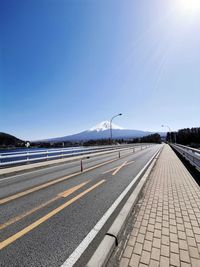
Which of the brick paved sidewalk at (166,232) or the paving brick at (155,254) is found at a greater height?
the paving brick at (155,254)

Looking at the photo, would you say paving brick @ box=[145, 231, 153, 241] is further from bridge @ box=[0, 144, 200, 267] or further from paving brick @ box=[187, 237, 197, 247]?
paving brick @ box=[187, 237, 197, 247]

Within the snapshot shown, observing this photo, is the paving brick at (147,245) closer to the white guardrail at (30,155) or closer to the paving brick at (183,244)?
the paving brick at (183,244)

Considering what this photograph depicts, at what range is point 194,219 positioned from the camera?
3824mm

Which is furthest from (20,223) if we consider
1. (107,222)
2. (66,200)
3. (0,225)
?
(107,222)

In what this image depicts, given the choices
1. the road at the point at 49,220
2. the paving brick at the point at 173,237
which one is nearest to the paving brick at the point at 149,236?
the paving brick at the point at 173,237

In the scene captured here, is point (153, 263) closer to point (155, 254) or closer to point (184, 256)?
point (155, 254)

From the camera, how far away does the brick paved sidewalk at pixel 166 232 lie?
255 centimetres

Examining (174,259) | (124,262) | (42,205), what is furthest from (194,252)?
(42,205)

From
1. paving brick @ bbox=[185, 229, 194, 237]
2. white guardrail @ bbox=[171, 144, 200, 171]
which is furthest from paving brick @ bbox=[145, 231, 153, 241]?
white guardrail @ bbox=[171, 144, 200, 171]

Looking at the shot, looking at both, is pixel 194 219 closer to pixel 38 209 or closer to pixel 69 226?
pixel 69 226

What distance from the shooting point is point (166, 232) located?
330 centimetres

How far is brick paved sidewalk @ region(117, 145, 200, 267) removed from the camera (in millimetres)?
2554

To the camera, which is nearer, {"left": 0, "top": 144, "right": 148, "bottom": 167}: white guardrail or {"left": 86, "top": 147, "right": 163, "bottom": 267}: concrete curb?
{"left": 86, "top": 147, "right": 163, "bottom": 267}: concrete curb

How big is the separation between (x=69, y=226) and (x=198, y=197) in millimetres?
4196
